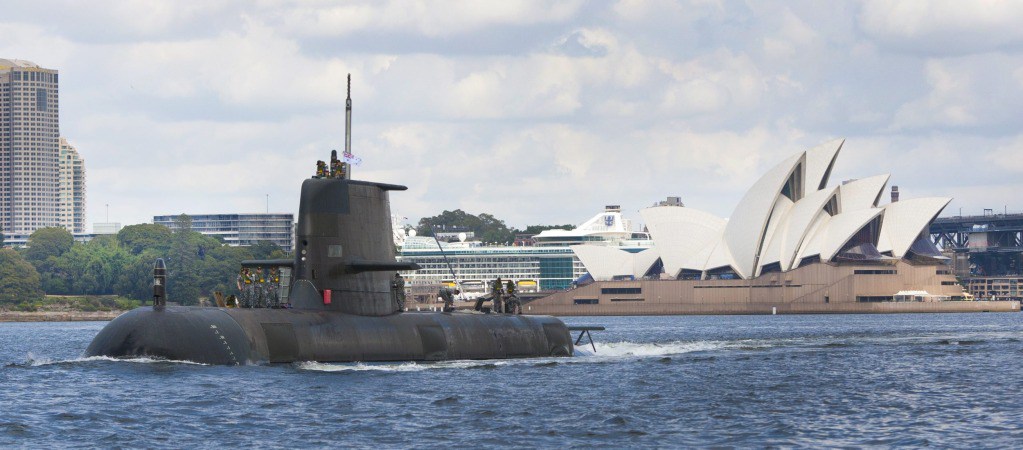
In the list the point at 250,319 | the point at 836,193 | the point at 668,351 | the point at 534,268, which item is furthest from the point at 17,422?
the point at 534,268

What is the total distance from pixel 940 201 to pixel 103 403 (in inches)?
4111

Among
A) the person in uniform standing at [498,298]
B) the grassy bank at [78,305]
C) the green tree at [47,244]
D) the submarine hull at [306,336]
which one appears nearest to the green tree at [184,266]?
the grassy bank at [78,305]

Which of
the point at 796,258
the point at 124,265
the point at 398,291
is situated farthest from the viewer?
A: the point at 124,265

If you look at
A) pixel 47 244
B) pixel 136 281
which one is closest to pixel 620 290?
pixel 136 281

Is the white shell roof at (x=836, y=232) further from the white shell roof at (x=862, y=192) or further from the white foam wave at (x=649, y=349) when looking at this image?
the white foam wave at (x=649, y=349)

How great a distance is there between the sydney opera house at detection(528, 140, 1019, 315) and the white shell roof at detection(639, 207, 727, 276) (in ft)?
0.30

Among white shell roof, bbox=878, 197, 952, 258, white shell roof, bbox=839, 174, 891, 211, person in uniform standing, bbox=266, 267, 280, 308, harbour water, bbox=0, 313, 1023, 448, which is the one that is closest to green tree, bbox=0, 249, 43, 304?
white shell roof, bbox=839, 174, 891, 211

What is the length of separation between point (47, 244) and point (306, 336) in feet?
478

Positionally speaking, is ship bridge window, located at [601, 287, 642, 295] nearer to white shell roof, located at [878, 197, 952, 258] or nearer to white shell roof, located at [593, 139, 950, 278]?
white shell roof, located at [593, 139, 950, 278]

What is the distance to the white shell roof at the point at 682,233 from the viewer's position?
423 feet

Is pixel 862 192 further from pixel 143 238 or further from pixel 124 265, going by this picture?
pixel 143 238

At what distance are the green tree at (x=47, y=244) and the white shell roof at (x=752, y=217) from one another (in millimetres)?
83284

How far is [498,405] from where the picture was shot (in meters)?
27.1

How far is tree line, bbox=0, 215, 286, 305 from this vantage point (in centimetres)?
12938
